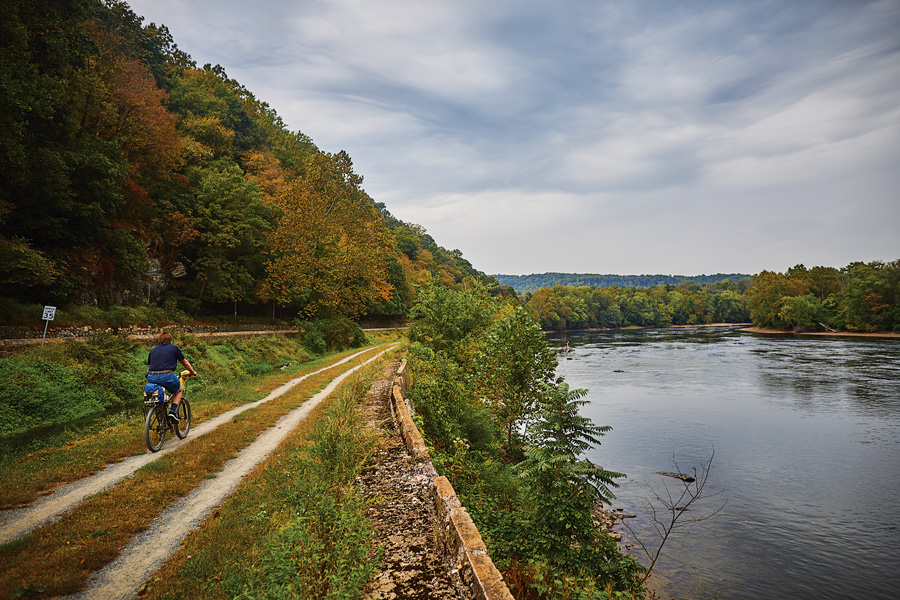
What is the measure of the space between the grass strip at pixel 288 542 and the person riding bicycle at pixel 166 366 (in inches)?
141

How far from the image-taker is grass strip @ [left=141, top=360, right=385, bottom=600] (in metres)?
4.08

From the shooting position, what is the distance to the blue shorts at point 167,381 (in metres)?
8.82

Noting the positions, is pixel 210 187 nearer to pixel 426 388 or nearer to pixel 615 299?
pixel 426 388

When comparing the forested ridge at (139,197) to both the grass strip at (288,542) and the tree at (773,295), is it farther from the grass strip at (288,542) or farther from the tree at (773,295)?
the tree at (773,295)

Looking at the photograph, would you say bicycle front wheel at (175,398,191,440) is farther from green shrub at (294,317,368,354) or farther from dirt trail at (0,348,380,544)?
green shrub at (294,317,368,354)

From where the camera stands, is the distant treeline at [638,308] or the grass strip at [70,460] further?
the distant treeline at [638,308]

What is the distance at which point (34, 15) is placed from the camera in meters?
17.7

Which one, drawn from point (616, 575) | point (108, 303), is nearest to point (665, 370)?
point (616, 575)

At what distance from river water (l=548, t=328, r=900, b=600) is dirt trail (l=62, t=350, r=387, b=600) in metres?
9.84

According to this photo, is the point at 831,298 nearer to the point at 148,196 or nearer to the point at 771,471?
the point at 771,471

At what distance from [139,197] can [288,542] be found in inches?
1223

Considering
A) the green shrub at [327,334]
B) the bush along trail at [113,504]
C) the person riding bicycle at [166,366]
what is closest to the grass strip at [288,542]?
the bush along trail at [113,504]

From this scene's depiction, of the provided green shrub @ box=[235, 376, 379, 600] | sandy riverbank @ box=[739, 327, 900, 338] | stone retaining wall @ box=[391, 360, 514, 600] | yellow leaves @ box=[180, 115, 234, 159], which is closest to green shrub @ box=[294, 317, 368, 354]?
yellow leaves @ box=[180, 115, 234, 159]

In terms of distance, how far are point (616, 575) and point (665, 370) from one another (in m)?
36.4
